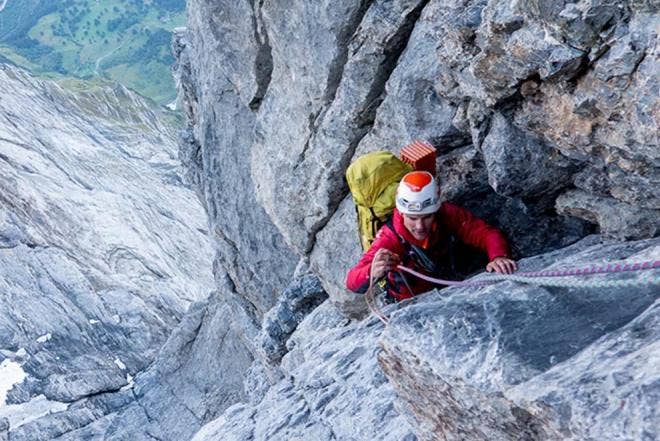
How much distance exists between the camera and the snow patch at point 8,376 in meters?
40.6

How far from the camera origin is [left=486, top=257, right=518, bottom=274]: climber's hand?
8.86 meters

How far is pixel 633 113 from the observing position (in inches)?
280

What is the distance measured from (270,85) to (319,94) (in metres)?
3.18

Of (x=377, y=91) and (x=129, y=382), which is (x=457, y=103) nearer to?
(x=377, y=91)

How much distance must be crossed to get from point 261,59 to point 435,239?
930 centimetres

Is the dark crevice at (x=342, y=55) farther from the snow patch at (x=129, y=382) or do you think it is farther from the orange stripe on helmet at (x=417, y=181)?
the snow patch at (x=129, y=382)

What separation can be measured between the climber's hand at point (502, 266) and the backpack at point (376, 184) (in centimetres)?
235

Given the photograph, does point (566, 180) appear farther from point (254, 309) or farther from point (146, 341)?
point (146, 341)

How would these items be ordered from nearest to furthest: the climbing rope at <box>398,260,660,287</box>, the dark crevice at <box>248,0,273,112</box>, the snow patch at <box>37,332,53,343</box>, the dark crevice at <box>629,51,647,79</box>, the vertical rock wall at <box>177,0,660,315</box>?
the climbing rope at <box>398,260,660,287</box>
the dark crevice at <box>629,51,647,79</box>
the vertical rock wall at <box>177,0,660,315</box>
the dark crevice at <box>248,0,273,112</box>
the snow patch at <box>37,332,53,343</box>

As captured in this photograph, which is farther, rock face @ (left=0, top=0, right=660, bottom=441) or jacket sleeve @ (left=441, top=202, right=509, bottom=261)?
jacket sleeve @ (left=441, top=202, right=509, bottom=261)

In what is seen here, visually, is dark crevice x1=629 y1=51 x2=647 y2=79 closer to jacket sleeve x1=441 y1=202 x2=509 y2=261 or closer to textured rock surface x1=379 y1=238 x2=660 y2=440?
textured rock surface x1=379 y1=238 x2=660 y2=440

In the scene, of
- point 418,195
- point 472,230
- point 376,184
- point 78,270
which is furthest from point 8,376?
point 418,195

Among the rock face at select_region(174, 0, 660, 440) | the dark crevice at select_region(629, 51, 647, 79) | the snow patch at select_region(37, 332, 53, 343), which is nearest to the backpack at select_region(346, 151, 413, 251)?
the rock face at select_region(174, 0, 660, 440)

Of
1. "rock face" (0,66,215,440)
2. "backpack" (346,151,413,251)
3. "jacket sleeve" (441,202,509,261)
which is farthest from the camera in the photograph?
"rock face" (0,66,215,440)
